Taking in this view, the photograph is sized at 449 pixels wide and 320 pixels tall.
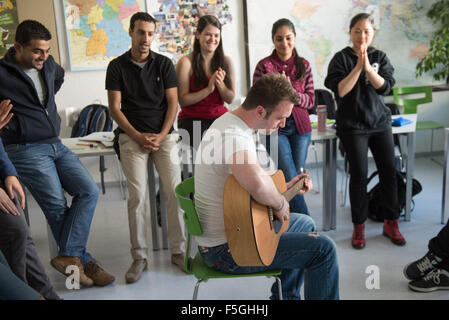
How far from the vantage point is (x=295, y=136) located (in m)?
3.29

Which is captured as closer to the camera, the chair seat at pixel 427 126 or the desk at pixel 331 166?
the desk at pixel 331 166

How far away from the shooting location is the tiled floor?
281 centimetres

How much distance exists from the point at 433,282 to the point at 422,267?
97 millimetres

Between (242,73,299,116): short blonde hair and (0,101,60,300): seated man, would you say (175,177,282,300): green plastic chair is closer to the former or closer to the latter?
(242,73,299,116): short blonde hair

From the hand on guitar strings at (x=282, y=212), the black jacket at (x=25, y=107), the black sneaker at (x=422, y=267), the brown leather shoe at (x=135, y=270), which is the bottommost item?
the brown leather shoe at (x=135, y=270)

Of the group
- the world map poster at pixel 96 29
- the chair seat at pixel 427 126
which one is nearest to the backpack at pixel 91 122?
the world map poster at pixel 96 29

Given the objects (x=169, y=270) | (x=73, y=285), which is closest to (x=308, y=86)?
(x=169, y=270)

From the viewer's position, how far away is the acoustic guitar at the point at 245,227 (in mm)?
1901

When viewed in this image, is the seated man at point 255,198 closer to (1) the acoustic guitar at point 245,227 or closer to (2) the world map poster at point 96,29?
(1) the acoustic guitar at point 245,227

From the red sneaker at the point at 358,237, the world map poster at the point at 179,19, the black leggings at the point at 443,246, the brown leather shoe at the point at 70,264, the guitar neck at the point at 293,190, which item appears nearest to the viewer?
the guitar neck at the point at 293,190

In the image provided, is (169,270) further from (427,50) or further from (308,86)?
(427,50)

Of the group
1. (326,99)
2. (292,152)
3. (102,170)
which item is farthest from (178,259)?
(326,99)

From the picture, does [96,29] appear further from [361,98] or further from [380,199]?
[380,199]

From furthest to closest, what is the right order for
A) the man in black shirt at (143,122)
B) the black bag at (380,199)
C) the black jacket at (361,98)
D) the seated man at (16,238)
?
the black bag at (380,199), the black jacket at (361,98), the man in black shirt at (143,122), the seated man at (16,238)
